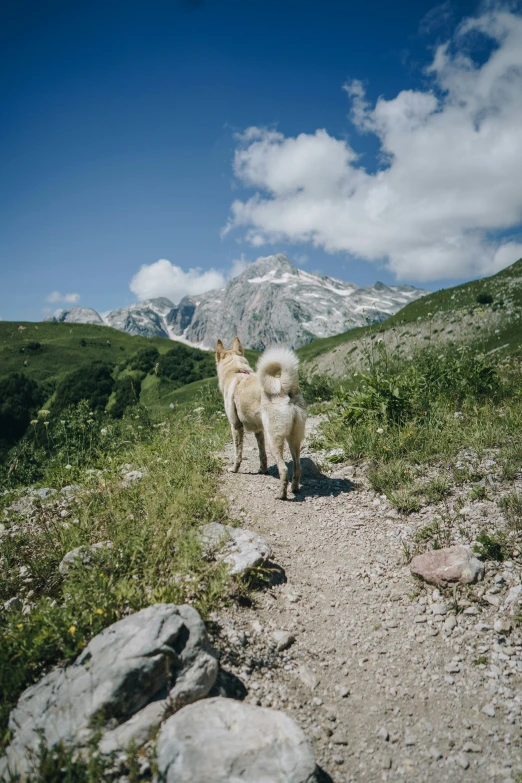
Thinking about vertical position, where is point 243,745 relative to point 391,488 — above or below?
below

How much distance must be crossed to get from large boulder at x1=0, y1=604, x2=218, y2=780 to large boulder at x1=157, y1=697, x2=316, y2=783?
0.66 ft

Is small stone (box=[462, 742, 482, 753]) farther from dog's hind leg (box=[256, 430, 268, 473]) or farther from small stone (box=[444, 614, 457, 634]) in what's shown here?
dog's hind leg (box=[256, 430, 268, 473])

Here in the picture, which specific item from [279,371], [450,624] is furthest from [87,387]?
[450,624]

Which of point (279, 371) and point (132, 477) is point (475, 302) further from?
point (132, 477)

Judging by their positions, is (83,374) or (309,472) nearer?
(309,472)

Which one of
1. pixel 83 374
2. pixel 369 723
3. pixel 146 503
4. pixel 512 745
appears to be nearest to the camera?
pixel 512 745

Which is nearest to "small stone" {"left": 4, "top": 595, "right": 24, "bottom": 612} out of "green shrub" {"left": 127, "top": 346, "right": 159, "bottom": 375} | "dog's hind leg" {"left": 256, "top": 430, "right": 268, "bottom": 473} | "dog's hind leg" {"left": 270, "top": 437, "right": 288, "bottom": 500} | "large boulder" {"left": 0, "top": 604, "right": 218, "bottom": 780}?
"large boulder" {"left": 0, "top": 604, "right": 218, "bottom": 780}

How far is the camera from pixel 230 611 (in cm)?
358

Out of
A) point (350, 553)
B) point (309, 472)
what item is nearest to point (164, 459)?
point (309, 472)

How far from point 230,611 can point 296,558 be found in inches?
47.5

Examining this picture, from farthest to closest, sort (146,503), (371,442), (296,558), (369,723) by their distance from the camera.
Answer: (371,442)
(146,503)
(296,558)
(369,723)

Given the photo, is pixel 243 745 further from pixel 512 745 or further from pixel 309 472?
pixel 309 472

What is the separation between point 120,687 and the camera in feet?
8.00

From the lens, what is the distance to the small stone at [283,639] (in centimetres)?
339
